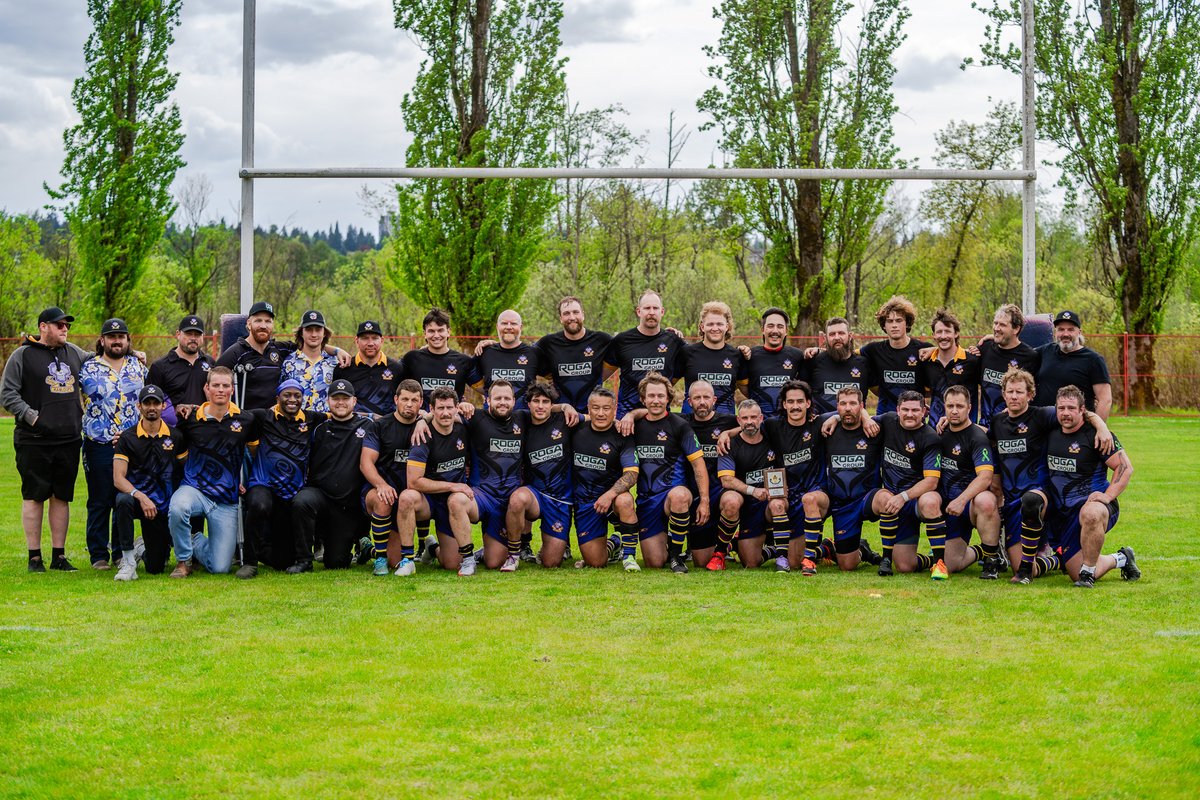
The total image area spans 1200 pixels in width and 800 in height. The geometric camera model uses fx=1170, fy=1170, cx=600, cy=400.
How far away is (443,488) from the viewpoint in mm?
7781

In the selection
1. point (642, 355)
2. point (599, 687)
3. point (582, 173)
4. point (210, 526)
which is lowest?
point (599, 687)

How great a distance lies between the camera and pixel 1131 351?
2409cm

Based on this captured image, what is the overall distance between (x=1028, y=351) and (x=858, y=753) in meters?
4.79

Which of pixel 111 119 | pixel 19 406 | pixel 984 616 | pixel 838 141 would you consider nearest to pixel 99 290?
pixel 111 119

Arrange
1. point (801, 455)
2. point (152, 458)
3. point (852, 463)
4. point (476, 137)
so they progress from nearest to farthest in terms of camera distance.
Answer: point (152, 458) < point (852, 463) < point (801, 455) < point (476, 137)

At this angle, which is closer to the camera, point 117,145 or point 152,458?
point 152,458

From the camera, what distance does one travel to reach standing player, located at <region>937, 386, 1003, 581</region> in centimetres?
744

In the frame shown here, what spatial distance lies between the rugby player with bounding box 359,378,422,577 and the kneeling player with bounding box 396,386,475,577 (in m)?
0.07

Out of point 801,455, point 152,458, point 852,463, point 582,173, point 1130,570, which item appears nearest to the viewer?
point 1130,570

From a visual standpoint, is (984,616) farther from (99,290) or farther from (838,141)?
(99,290)

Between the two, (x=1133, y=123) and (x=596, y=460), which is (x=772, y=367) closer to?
(x=596, y=460)

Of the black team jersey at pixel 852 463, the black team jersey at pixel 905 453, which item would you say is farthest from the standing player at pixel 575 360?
the black team jersey at pixel 905 453

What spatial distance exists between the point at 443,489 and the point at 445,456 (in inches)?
10.0

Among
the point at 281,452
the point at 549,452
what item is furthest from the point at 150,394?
the point at 549,452
